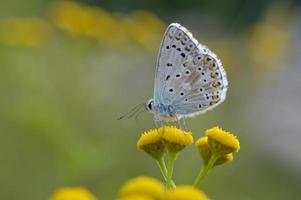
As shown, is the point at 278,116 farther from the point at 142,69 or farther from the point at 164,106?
the point at 164,106

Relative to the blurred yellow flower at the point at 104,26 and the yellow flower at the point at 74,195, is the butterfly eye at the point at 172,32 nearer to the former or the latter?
the yellow flower at the point at 74,195

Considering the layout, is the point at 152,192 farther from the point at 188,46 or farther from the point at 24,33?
the point at 24,33

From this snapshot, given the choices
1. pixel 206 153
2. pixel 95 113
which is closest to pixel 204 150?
pixel 206 153

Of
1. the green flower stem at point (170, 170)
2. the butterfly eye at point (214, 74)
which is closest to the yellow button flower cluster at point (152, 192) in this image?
the green flower stem at point (170, 170)

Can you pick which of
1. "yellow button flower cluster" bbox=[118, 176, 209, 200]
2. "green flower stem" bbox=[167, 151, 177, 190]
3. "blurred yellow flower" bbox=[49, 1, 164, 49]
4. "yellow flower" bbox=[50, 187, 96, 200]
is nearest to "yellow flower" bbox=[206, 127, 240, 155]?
"green flower stem" bbox=[167, 151, 177, 190]

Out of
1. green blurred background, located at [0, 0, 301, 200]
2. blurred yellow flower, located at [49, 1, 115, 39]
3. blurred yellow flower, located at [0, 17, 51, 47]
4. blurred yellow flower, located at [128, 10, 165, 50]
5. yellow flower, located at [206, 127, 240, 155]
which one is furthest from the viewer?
blurred yellow flower, located at [128, 10, 165, 50]

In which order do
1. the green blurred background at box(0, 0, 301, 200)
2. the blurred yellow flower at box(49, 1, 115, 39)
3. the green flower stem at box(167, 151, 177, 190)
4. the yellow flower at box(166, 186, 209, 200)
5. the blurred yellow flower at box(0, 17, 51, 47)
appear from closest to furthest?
the yellow flower at box(166, 186, 209, 200)
the green flower stem at box(167, 151, 177, 190)
the green blurred background at box(0, 0, 301, 200)
the blurred yellow flower at box(49, 1, 115, 39)
the blurred yellow flower at box(0, 17, 51, 47)

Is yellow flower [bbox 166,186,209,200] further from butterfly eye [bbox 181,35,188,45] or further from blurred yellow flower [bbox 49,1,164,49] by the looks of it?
blurred yellow flower [bbox 49,1,164,49]
